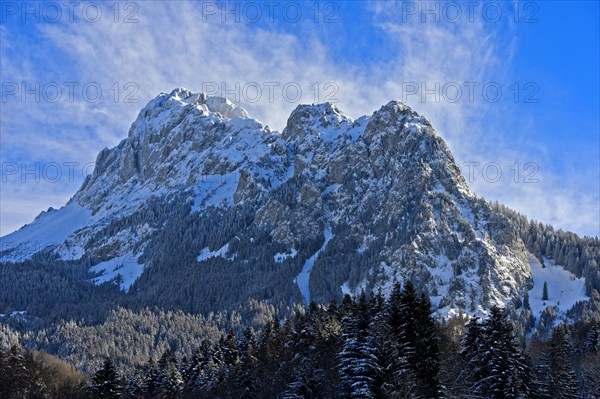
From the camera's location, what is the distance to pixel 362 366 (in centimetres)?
4131

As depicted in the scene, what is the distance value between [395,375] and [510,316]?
154m

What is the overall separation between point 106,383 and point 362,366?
38056 mm

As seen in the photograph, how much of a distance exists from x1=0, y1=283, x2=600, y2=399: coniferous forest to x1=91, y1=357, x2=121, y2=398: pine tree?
11cm

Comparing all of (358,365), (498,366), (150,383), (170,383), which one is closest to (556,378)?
(498,366)

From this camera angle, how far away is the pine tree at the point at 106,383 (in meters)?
67.2

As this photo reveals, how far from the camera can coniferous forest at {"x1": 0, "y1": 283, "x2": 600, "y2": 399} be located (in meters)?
43.4

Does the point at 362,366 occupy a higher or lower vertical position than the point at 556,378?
lower

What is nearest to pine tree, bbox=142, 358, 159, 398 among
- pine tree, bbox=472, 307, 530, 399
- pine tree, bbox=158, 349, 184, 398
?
pine tree, bbox=158, 349, 184, 398

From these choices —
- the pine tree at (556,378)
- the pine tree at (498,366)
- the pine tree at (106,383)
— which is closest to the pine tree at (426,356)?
the pine tree at (498,366)

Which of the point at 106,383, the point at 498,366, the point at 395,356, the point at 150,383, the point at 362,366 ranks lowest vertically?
the point at 106,383

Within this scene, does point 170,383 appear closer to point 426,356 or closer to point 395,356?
point 426,356

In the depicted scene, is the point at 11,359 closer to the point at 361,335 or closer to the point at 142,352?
the point at 361,335

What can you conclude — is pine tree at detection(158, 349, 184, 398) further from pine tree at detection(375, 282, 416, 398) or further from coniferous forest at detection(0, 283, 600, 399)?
pine tree at detection(375, 282, 416, 398)

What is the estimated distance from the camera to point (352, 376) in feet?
139
